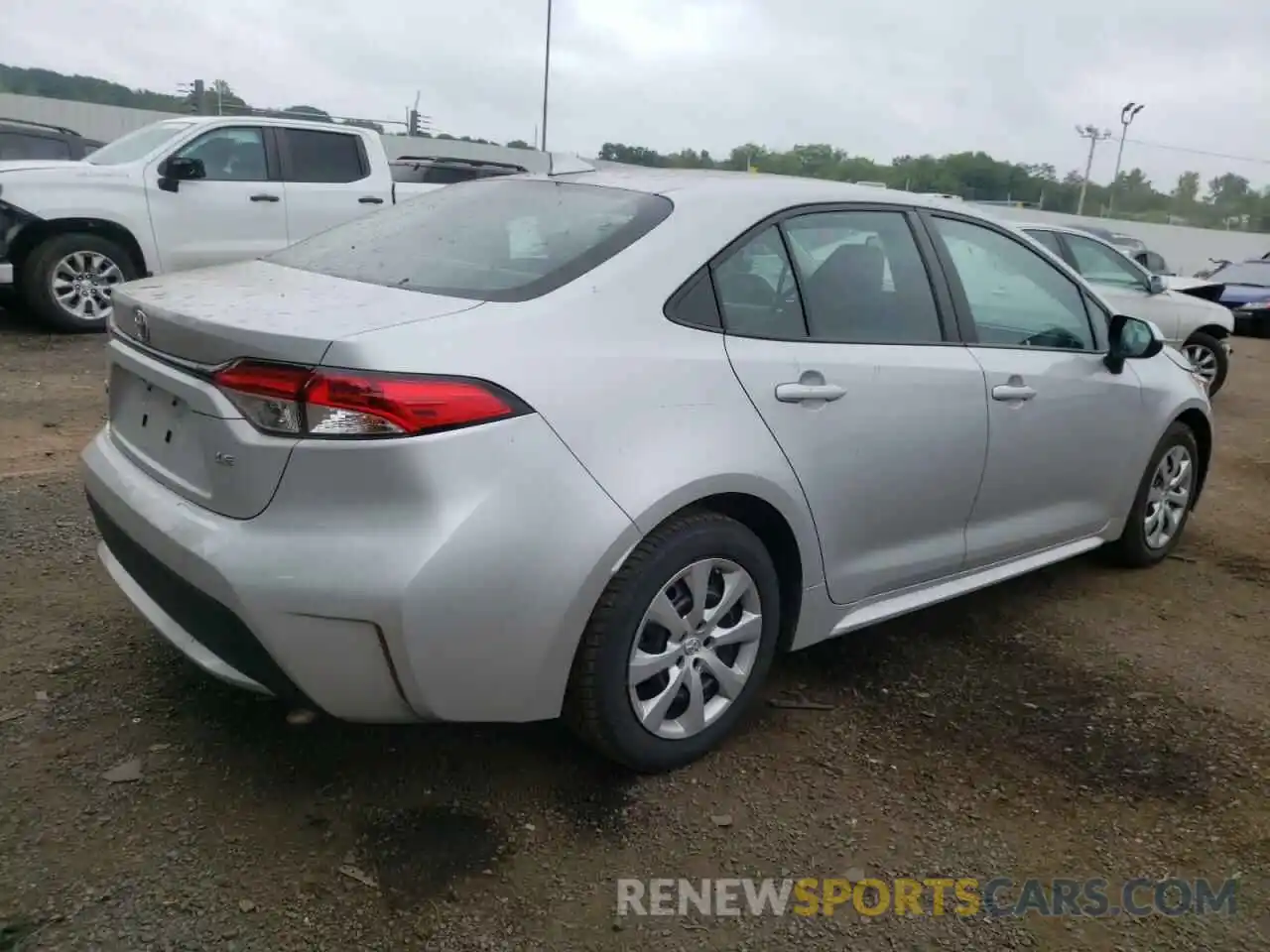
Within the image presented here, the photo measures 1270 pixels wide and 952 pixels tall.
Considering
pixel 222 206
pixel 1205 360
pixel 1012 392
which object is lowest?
pixel 1205 360

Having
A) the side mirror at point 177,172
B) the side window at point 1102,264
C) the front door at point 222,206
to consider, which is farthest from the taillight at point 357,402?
the side window at point 1102,264

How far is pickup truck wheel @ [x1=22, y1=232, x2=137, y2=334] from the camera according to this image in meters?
7.78

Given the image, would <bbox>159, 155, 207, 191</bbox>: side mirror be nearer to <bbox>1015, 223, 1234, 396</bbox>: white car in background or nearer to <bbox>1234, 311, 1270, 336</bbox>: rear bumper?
<bbox>1015, 223, 1234, 396</bbox>: white car in background

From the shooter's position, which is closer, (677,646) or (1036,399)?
(677,646)

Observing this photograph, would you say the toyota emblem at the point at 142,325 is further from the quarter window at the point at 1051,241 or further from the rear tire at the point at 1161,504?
the quarter window at the point at 1051,241

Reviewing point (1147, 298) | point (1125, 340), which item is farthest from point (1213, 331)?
point (1125, 340)

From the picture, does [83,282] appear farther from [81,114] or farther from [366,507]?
[81,114]

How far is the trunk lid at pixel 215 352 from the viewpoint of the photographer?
7.43 ft

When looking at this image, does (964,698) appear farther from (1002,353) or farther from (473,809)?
(473,809)

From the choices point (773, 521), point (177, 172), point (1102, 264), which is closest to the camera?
point (773, 521)

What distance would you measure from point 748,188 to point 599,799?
1754 millimetres

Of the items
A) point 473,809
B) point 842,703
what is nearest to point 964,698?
point 842,703

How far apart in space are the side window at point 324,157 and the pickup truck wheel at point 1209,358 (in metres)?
7.60

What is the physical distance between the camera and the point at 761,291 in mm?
2918
